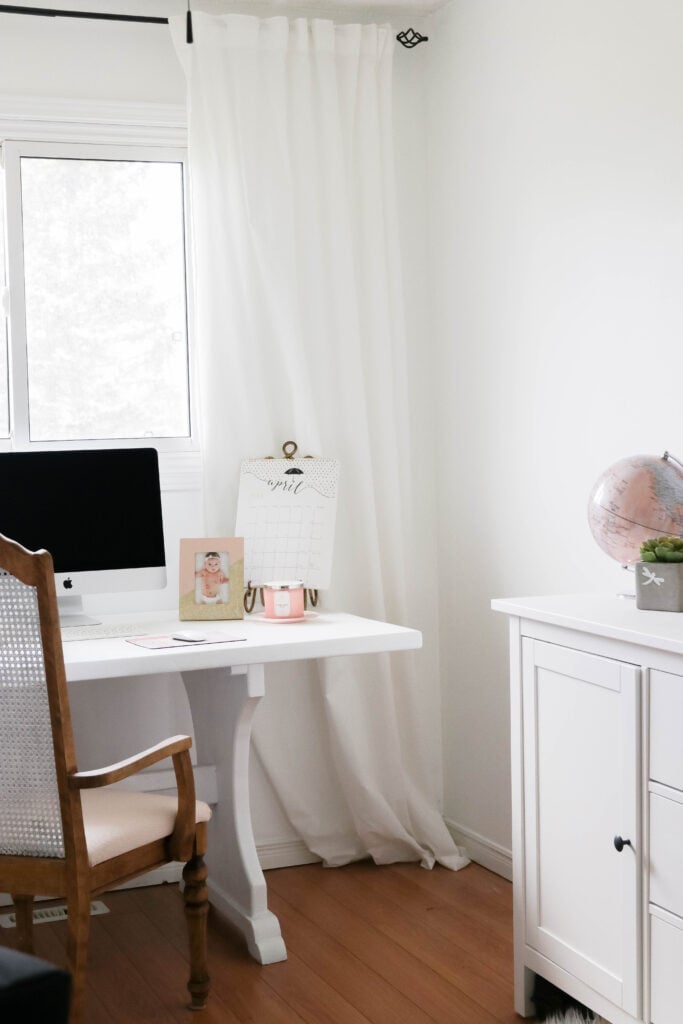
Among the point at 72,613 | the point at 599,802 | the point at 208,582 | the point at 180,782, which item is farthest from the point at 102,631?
the point at 599,802

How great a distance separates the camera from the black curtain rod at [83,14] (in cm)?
304

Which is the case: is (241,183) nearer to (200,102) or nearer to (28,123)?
(200,102)

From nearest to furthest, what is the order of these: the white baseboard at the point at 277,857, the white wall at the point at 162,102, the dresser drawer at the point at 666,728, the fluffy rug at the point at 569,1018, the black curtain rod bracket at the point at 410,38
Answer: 1. the dresser drawer at the point at 666,728
2. the fluffy rug at the point at 569,1018
3. the white wall at the point at 162,102
4. the white baseboard at the point at 277,857
5. the black curtain rod bracket at the point at 410,38

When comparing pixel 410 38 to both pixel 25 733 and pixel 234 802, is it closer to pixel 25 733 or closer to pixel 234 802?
pixel 234 802

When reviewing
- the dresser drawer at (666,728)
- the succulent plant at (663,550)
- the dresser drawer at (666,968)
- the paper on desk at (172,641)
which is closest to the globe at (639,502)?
the succulent plant at (663,550)

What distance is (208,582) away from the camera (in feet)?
9.88

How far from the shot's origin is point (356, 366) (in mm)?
3350

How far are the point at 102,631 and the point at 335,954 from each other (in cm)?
95

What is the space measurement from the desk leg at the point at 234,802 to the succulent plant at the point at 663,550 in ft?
3.16

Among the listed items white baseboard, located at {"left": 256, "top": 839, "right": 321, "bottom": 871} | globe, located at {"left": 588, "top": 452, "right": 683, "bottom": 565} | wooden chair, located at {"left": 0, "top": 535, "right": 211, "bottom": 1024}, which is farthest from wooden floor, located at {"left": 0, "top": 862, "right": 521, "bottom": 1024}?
globe, located at {"left": 588, "top": 452, "right": 683, "bottom": 565}

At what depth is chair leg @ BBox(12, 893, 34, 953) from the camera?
262cm

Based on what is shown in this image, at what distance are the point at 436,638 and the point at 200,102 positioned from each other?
1705mm

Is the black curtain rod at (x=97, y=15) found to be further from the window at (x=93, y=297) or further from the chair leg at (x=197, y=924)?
the chair leg at (x=197, y=924)

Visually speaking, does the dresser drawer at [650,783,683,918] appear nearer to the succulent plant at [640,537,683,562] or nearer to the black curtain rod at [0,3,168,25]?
the succulent plant at [640,537,683,562]
